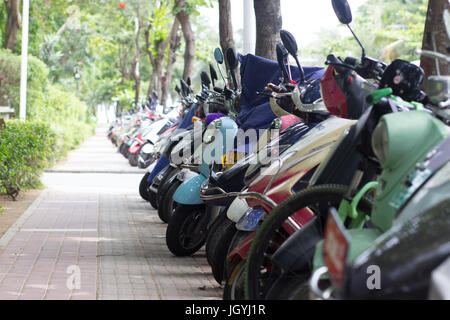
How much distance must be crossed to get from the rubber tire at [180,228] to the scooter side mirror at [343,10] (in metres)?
2.96

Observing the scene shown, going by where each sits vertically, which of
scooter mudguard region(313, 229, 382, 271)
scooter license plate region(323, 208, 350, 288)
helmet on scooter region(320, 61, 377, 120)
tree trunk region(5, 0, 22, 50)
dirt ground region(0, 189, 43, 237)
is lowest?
dirt ground region(0, 189, 43, 237)

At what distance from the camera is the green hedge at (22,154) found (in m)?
10.6

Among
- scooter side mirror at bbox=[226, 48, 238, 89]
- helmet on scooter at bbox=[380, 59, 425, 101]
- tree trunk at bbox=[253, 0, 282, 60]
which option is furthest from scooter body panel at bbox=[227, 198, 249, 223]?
tree trunk at bbox=[253, 0, 282, 60]

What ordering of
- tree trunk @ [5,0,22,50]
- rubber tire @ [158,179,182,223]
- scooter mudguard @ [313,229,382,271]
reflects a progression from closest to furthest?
1. scooter mudguard @ [313,229,382,271]
2. rubber tire @ [158,179,182,223]
3. tree trunk @ [5,0,22,50]

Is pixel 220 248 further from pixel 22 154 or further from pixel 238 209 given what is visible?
pixel 22 154

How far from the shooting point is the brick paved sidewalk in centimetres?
577

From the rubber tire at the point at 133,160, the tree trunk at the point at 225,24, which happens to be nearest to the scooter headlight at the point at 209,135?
the tree trunk at the point at 225,24

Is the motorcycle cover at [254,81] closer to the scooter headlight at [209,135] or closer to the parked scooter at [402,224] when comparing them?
the scooter headlight at [209,135]

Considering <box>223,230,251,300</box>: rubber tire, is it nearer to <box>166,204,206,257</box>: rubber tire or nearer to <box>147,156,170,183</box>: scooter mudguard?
<box>166,204,206,257</box>: rubber tire

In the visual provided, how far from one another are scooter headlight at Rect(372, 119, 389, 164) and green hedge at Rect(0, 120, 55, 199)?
6.33 m

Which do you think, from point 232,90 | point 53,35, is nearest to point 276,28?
point 232,90
